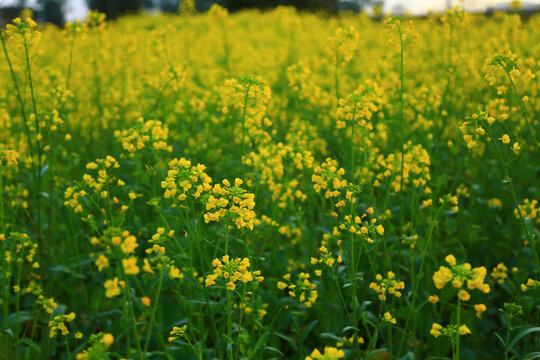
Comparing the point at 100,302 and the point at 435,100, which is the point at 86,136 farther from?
the point at 435,100

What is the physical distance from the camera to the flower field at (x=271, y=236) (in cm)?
211

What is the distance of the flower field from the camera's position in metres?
2.11

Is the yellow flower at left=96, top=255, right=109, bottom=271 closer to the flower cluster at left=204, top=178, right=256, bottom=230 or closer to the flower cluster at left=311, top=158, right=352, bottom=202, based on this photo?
the flower cluster at left=204, top=178, right=256, bottom=230

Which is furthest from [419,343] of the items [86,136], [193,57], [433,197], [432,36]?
[432,36]

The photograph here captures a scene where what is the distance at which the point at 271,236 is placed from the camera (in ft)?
10.2

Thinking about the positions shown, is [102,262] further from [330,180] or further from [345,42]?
[345,42]

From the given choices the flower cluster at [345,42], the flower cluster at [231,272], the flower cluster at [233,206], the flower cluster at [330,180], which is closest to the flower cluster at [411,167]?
the flower cluster at [330,180]

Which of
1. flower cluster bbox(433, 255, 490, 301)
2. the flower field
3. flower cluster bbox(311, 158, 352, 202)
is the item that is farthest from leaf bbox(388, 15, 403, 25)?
flower cluster bbox(433, 255, 490, 301)

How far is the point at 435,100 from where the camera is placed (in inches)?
143

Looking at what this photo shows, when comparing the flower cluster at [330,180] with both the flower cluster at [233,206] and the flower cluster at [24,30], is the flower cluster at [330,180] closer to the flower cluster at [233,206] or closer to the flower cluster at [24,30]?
the flower cluster at [233,206]

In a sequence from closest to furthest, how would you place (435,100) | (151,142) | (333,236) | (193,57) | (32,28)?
(151,142) → (333,236) → (32,28) → (435,100) → (193,57)

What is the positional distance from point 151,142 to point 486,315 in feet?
7.93

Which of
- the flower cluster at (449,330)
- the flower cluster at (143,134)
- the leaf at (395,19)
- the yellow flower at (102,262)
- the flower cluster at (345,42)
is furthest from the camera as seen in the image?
the flower cluster at (345,42)

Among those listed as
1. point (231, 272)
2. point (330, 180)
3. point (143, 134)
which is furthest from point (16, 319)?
point (330, 180)
